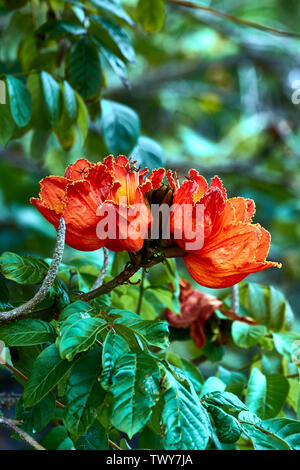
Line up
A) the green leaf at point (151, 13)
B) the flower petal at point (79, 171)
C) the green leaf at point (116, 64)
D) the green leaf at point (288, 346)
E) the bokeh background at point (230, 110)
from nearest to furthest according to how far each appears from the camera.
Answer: the flower petal at point (79, 171) → the green leaf at point (288, 346) → the green leaf at point (116, 64) → the green leaf at point (151, 13) → the bokeh background at point (230, 110)

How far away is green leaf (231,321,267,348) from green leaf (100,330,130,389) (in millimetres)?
238

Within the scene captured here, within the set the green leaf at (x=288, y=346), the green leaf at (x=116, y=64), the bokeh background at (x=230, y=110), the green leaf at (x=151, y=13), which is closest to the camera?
the green leaf at (x=288, y=346)

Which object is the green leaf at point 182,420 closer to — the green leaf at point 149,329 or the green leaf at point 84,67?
the green leaf at point 149,329

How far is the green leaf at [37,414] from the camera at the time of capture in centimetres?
42

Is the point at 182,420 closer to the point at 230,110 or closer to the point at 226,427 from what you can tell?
the point at 226,427

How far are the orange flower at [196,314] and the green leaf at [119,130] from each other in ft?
0.71

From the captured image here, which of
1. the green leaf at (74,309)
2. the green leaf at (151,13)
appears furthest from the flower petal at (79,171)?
the green leaf at (151,13)

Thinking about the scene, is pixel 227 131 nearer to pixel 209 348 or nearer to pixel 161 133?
pixel 161 133

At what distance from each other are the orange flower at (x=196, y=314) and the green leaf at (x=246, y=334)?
0.05 m

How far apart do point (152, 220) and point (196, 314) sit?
0.88 feet

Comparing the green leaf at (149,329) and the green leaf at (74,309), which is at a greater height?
the green leaf at (74,309)

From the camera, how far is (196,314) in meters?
0.66

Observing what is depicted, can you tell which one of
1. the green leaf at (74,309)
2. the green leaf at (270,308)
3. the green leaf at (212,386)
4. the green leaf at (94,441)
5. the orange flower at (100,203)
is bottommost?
the green leaf at (270,308)

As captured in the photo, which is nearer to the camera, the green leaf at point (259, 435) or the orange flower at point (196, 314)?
the green leaf at point (259, 435)
